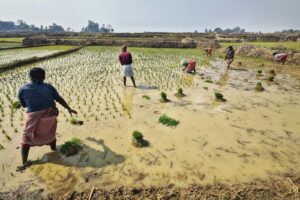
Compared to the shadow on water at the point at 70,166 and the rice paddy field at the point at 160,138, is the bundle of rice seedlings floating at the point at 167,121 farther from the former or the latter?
the shadow on water at the point at 70,166

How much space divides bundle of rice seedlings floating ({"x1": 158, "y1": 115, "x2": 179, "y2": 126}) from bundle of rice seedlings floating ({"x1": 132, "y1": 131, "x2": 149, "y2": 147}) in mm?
1175

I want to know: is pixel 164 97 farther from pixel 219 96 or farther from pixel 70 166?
pixel 70 166

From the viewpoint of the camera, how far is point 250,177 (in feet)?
13.5

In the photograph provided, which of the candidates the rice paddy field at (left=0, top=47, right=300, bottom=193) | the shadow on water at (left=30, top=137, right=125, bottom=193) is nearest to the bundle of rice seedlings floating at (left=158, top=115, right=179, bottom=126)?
the rice paddy field at (left=0, top=47, right=300, bottom=193)

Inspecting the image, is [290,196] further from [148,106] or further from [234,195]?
[148,106]

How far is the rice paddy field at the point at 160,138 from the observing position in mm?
4059

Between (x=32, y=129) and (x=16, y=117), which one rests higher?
(x=32, y=129)

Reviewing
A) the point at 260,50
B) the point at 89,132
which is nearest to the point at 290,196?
the point at 89,132

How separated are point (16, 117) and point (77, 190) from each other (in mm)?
3767

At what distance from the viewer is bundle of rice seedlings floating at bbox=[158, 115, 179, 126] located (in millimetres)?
6137

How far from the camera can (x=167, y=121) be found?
621cm

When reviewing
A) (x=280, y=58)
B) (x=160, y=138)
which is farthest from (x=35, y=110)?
(x=280, y=58)

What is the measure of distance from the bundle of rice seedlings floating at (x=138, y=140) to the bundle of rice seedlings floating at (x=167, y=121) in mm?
1175

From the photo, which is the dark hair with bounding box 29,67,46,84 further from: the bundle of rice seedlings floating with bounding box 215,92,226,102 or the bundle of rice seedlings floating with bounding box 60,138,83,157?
the bundle of rice seedlings floating with bounding box 215,92,226,102
